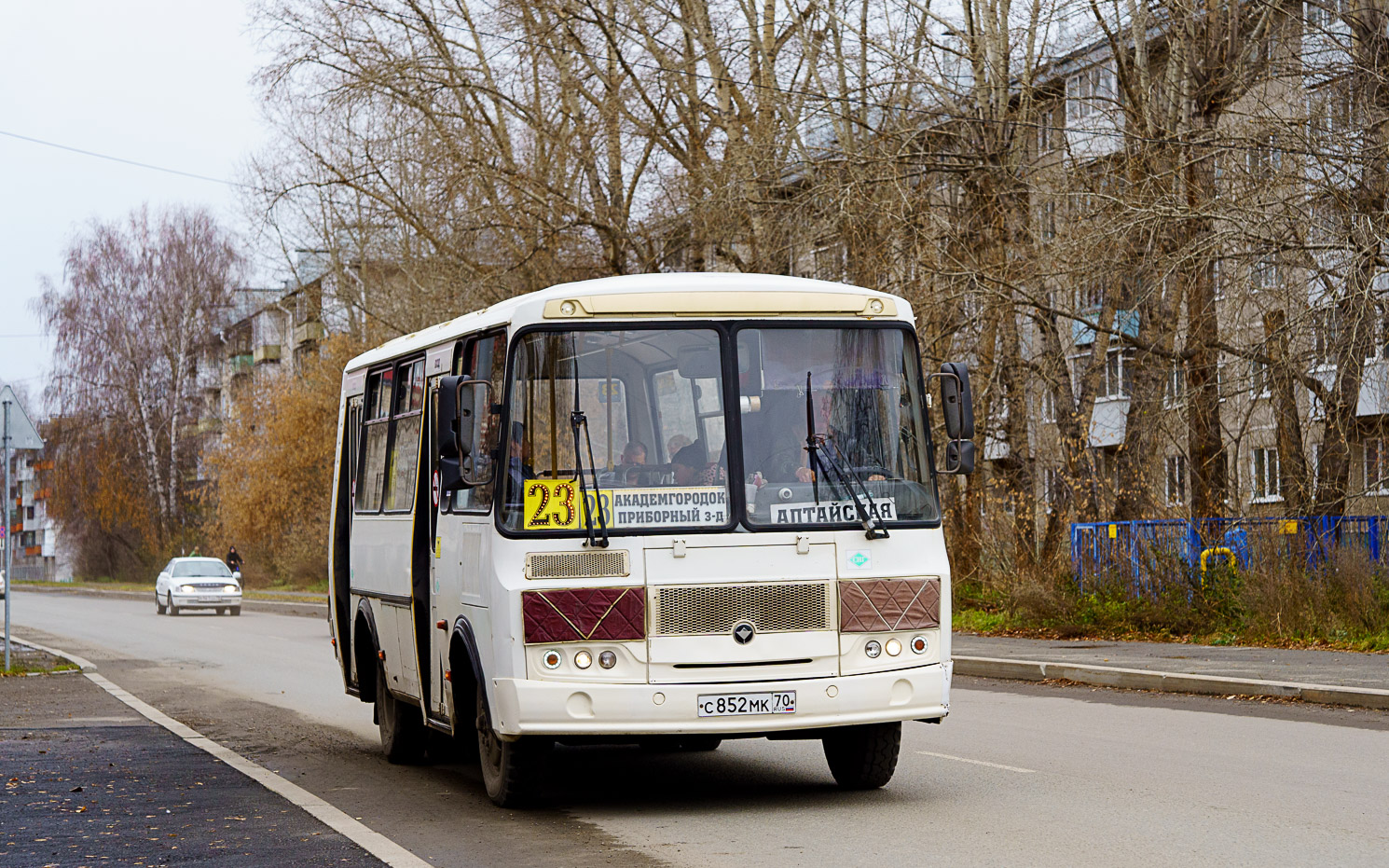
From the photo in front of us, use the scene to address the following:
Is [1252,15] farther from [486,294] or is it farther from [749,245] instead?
[486,294]

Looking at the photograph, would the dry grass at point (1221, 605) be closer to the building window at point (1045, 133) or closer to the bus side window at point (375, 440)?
the building window at point (1045, 133)

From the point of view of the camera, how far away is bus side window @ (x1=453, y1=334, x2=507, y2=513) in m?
9.77

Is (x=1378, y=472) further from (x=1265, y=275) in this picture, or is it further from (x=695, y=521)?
(x=695, y=521)

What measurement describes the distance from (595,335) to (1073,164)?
15427 mm

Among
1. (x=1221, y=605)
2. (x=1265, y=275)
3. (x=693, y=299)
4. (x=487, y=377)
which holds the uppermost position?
(x=1265, y=275)

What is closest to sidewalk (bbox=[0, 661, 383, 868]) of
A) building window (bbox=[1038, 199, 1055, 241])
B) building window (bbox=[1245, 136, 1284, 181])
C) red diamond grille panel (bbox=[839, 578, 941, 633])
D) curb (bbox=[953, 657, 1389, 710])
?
red diamond grille panel (bbox=[839, 578, 941, 633])

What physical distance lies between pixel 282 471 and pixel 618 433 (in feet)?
178

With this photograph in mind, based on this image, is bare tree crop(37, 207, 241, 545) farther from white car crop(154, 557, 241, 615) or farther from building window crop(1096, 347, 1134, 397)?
building window crop(1096, 347, 1134, 397)

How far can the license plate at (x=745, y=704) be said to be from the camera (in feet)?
30.2

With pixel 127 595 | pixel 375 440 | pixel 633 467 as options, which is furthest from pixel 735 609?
pixel 127 595

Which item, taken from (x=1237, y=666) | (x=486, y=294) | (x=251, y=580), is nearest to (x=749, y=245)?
(x=486, y=294)

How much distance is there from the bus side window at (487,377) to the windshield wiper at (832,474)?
1.69 metres

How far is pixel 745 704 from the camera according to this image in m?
9.23

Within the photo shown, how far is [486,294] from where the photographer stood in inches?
1271
